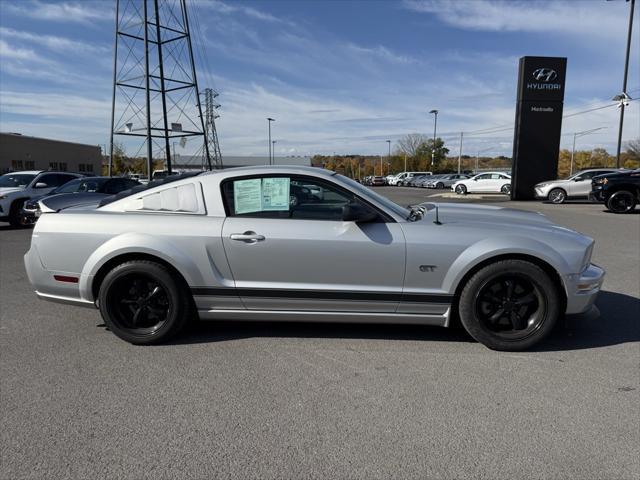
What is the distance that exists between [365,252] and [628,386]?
82.3 inches

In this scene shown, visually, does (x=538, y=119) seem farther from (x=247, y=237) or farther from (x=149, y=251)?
(x=149, y=251)

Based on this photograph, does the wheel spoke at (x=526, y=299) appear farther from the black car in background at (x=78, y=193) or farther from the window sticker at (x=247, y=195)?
the black car in background at (x=78, y=193)

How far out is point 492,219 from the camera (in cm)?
396

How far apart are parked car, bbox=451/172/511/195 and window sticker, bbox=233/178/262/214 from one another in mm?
28520

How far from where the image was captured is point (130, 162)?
96.5 metres

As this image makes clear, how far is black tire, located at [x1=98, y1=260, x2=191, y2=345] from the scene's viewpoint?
3.78 metres

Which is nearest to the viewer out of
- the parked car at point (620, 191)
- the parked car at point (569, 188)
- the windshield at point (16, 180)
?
the windshield at point (16, 180)

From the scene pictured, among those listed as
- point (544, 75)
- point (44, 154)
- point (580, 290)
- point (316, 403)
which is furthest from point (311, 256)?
point (44, 154)

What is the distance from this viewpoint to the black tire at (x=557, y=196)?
20.8 metres

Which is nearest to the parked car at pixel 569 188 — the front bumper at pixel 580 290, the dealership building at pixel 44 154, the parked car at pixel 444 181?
the front bumper at pixel 580 290

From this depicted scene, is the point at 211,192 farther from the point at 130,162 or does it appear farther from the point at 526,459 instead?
the point at 130,162

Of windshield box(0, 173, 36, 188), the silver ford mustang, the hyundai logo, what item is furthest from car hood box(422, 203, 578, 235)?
the hyundai logo

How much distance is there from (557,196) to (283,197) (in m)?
20.7

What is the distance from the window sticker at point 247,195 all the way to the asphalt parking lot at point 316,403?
1188 millimetres
